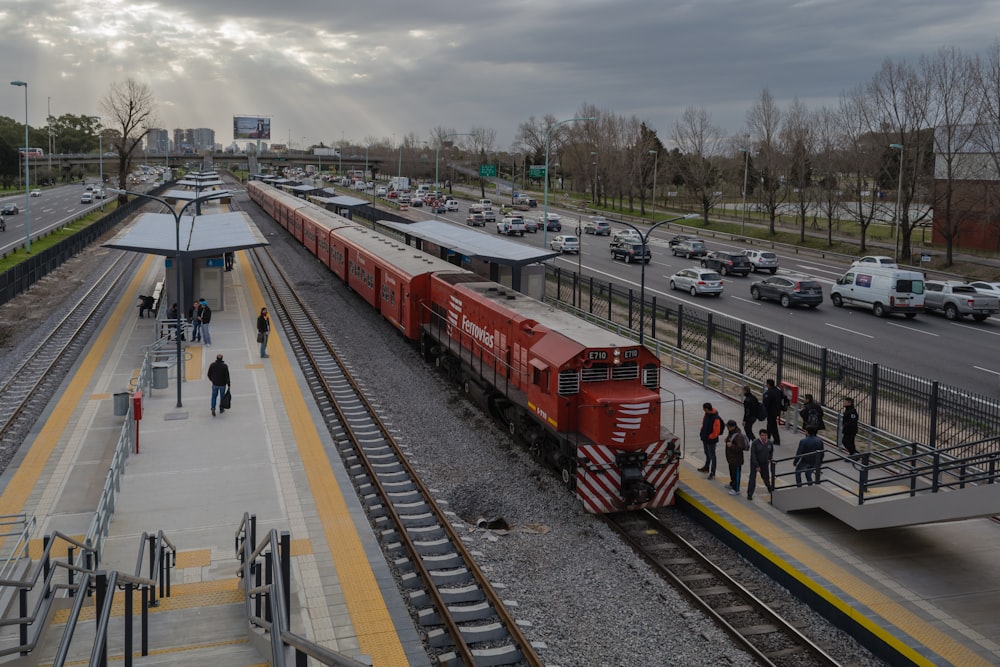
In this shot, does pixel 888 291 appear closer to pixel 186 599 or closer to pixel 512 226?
pixel 186 599

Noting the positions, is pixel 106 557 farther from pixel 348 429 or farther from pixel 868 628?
pixel 868 628

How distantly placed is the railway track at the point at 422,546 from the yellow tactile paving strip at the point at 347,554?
26.5 inches

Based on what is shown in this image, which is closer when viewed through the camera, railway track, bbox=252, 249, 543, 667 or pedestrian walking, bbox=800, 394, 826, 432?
railway track, bbox=252, 249, 543, 667

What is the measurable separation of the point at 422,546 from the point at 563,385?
15.1ft

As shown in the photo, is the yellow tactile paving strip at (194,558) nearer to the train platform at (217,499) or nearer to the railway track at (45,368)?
the train platform at (217,499)

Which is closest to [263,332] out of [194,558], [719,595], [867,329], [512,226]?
[194,558]

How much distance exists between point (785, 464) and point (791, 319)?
2231 centimetres

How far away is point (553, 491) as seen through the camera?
1880cm

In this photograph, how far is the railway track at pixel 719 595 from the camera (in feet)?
40.6

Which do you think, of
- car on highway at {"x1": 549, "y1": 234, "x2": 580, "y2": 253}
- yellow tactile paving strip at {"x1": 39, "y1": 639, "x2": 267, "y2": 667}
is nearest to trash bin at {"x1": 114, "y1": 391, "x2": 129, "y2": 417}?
yellow tactile paving strip at {"x1": 39, "y1": 639, "x2": 267, "y2": 667}

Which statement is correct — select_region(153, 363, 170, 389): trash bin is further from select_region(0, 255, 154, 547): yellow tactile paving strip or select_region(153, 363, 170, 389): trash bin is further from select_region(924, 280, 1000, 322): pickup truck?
select_region(924, 280, 1000, 322): pickup truck

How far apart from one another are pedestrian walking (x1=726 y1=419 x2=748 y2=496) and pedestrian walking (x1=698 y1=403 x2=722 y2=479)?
28.4 inches

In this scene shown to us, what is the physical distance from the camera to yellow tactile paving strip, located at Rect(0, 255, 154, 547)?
1785 cm

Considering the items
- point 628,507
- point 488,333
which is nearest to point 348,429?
point 488,333
